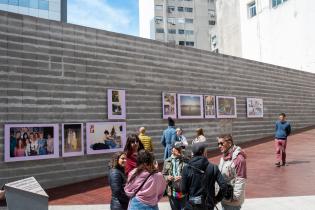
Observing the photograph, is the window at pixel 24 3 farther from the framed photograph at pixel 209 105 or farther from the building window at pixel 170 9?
the framed photograph at pixel 209 105

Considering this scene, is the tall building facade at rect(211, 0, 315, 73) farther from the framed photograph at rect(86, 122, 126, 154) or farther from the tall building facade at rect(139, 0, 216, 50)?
the tall building facade at rect(139, 0, 216, 50)

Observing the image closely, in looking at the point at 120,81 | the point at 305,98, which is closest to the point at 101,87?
the point at 120,81

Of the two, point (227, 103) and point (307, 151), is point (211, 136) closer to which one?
point (227, 103)

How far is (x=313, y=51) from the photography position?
94.7 feet

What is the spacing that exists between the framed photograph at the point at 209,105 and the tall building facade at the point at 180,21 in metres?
55.1

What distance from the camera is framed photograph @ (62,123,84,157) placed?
1090cm

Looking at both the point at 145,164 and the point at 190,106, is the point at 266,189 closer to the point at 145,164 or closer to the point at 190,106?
the point at 145,164

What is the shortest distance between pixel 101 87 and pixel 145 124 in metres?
2.44

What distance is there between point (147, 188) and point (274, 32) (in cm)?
3143

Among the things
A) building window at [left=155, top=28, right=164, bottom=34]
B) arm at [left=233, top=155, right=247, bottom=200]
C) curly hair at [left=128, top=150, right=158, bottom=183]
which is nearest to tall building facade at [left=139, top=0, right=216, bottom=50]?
building window at [left=155, top=28, right=164, bottom=34]

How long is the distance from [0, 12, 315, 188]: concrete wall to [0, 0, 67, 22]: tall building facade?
45919 mm

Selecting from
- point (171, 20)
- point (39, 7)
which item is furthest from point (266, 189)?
point (171, 20)

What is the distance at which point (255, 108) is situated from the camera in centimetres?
1959

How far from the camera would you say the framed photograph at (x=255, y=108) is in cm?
1908
